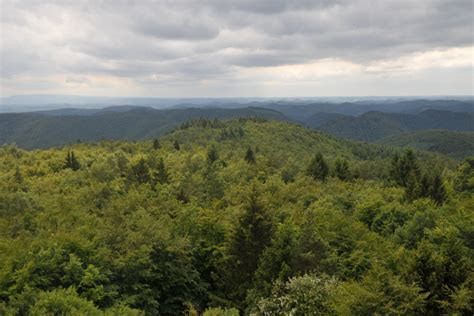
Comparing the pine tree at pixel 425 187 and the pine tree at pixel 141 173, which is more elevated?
the pine tree at pixel 141 173

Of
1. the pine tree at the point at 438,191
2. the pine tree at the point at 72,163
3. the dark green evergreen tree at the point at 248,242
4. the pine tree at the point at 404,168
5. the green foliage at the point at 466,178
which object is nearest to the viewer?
the dark green evergreen tree at the point at 248,242

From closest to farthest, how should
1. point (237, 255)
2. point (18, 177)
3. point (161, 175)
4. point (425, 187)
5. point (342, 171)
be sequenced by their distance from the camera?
point (237, 255)
point (425, 187)
point (18, 177)
point (161, 175)
point (342, 171)

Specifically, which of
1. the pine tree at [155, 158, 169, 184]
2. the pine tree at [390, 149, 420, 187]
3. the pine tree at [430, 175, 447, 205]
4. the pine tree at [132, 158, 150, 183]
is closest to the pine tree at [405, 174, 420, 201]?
the pine tree at [430, 175, 447, 205]

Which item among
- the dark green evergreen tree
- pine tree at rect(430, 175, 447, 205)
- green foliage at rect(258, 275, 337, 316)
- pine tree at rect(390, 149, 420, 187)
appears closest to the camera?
green foliage at rect(258, 275, 337, 316)

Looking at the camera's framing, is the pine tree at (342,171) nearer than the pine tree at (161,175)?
No

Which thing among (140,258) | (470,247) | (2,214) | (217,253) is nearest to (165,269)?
(140,258)

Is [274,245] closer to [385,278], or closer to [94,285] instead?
[385,278]

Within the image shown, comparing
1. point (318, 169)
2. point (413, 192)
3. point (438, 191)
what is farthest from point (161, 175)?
point (438, 191)

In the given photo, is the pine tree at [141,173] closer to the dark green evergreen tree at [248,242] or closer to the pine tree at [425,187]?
the dark green evergreen tree at [248,242]

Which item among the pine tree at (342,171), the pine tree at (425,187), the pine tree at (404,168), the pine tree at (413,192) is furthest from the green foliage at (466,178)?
the pine tree at (342,171)

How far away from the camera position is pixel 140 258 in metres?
26.4

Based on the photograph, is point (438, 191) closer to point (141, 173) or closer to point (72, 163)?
point (141, 173)

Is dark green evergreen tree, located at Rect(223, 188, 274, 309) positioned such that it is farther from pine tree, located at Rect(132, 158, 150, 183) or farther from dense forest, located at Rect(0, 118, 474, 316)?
pine tree, located at Rect(132, 158, 150, 183)

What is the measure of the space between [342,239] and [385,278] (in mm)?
14644
